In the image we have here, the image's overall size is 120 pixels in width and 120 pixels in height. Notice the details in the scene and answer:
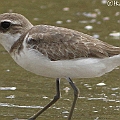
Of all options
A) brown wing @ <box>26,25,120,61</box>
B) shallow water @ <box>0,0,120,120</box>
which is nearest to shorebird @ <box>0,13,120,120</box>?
brown wing @ <box>26,25,120,61</box>

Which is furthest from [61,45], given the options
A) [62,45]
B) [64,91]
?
[64,91]

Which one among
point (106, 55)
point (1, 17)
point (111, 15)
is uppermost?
point (1, 17)

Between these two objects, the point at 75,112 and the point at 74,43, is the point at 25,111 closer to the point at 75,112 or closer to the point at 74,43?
the point at 75,112

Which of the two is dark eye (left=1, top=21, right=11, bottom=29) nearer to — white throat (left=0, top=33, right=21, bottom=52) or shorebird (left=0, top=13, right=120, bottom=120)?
shorebird (left=0, top=13, right=120, bottom=120)

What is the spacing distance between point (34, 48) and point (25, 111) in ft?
4.03

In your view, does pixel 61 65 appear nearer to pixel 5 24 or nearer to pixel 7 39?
pixel 7 39

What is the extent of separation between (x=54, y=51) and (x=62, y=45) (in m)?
0.13

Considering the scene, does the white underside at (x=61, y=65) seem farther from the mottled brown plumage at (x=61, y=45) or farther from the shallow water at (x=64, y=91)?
the shallow water at (x=64, y=91)

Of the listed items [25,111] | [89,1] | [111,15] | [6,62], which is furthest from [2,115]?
[89,1]

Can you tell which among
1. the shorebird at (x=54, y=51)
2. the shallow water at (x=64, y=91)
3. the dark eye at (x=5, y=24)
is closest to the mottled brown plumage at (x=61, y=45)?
the shorebird at (x=54, y=51)

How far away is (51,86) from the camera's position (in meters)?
9.34

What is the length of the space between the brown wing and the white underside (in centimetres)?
7

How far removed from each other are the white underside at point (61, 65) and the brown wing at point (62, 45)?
0.07m

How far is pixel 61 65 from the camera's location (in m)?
7.29
